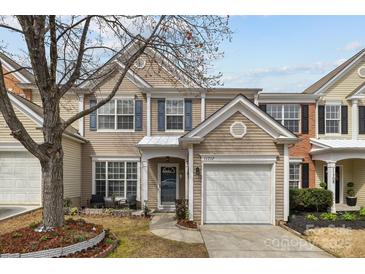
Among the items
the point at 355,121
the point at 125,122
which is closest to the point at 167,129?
the point at 125,122

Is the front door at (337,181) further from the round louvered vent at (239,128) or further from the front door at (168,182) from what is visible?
the round louvered vent at (239,128)

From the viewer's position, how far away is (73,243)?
28.4 feet

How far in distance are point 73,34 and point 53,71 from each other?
239 cm

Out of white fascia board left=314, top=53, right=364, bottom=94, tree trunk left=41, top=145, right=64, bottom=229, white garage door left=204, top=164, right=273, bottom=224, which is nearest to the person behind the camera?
tree trunk left=41, top=145, right=64, bottom=229

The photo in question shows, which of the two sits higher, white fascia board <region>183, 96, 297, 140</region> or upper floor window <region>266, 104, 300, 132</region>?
upper floor window <region>266, 104, 300, 132</region>

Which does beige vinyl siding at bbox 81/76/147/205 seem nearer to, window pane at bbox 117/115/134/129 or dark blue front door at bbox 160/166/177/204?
window pane at bbox 117/115/134/129

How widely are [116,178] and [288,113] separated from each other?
9635mm

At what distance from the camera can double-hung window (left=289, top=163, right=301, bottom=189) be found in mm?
19078

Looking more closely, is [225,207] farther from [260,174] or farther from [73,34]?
[73,34]

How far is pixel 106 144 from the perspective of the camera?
18328 mm

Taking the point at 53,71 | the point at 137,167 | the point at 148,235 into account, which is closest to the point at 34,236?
the point at 148,235

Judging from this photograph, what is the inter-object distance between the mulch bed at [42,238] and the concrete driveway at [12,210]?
3867 mm

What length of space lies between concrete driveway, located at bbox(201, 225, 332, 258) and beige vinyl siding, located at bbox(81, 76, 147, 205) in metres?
7.00

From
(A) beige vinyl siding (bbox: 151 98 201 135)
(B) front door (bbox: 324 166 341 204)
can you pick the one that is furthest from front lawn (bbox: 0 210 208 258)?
(B) front door (bbox: 324 166 341 204)
